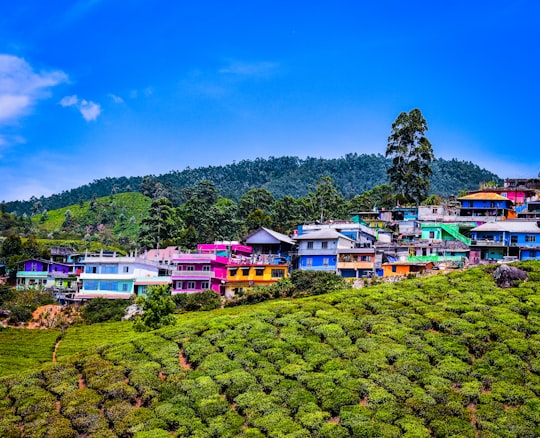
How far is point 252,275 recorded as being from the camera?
65.9 meters

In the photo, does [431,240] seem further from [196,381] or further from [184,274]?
[196,381]

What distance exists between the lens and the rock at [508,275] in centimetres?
5111

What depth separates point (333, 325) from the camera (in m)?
44.1

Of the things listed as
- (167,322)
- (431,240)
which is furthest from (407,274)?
(167,322)

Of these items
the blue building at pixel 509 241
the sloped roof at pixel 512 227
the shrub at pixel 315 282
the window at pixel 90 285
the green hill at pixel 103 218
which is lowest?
the window at pixel 90 285

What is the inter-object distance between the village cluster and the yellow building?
0.32 feet

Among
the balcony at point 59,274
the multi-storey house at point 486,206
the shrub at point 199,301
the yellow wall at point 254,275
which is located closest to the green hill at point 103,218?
the balcony at point 59,274

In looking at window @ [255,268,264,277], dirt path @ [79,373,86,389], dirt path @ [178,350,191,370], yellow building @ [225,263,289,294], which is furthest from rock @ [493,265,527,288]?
dirt path @ [79,373,86,389]

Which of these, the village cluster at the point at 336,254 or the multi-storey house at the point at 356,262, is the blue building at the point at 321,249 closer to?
the village cluster at the point at 336,254

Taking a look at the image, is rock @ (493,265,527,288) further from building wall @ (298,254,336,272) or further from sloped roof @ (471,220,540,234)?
building wall @ (298,254,336,272)

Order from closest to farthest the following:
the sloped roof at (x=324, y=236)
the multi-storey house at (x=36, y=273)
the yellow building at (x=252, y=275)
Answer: the sloped roof at (x=324, y=236) < the yellow building at (x=252, y=275) < the multi-storey house at (x=36, y=273)

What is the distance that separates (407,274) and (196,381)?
26872 mm

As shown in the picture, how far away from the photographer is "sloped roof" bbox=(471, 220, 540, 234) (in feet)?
213

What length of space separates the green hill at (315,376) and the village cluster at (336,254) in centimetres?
1453
